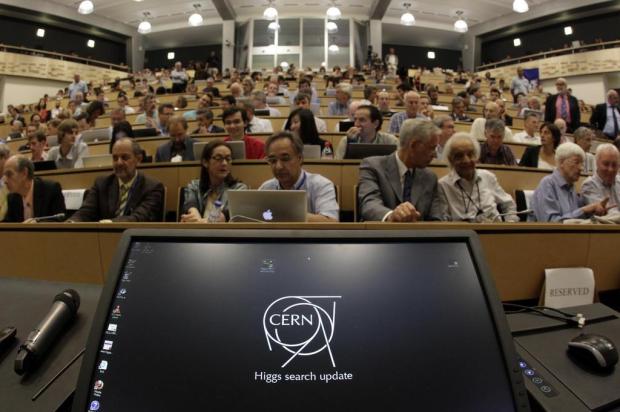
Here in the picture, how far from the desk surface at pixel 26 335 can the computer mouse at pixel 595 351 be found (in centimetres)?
81

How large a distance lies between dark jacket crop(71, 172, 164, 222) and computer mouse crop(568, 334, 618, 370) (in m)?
2.06

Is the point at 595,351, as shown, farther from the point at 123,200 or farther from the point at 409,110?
the point at 409,110

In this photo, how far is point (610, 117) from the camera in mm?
6090

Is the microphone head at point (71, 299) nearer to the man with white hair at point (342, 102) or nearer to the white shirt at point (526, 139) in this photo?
the white shirt at point (526, 139)

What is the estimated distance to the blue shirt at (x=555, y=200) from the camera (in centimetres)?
206

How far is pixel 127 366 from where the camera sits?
19.3 inches

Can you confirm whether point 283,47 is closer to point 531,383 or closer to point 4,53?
point 4,53

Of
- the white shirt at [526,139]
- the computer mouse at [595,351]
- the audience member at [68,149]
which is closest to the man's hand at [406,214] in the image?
the computer mouse at [595,351]

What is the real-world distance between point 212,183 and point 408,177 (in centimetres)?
115

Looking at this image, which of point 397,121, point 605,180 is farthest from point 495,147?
point 397,121

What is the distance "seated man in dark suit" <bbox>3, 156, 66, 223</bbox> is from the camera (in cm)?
219

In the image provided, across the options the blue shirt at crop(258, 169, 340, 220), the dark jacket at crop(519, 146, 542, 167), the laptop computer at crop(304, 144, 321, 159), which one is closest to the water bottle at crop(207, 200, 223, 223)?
the blue shirt at crop(258, 169, 340, 220)

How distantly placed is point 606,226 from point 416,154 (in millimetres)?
939

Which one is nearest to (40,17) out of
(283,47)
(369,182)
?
(283,47)
